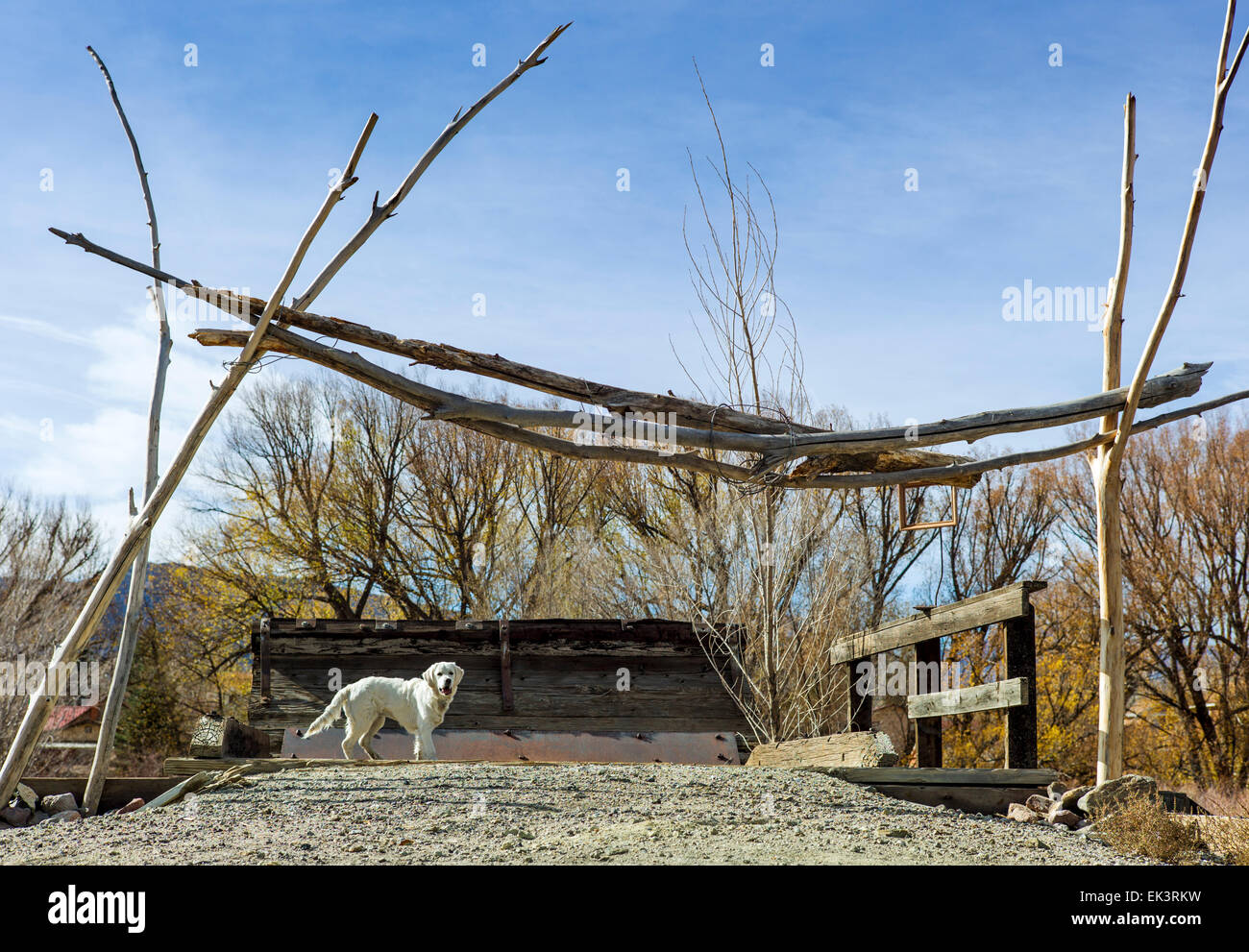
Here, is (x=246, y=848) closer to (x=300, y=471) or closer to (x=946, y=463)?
(x=946, y=463)

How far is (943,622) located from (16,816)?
5.97m

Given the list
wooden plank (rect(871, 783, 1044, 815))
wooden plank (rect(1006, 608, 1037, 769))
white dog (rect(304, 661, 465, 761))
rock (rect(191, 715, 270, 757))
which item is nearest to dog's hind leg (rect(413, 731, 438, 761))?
white dog (rect(304, 661, 465, 761))

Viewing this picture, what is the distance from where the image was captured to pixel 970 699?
6465mm

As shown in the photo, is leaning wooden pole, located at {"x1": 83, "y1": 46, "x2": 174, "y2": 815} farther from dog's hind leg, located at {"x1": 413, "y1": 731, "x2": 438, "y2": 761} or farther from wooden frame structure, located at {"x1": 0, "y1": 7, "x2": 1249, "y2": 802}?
dog's hind leg, located at {"x1": 413, "y1": 731, "x2": 438, "y2": 761}

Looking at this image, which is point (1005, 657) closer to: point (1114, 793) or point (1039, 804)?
point (1039, 804)

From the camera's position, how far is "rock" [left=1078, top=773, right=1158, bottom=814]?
5.36m

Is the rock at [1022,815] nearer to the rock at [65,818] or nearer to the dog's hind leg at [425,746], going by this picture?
the dog's hind leg at [425,746]

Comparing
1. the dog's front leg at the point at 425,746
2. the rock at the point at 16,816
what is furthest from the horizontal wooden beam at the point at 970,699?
the rock at the point at 16,816

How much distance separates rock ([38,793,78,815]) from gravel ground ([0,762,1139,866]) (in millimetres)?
594

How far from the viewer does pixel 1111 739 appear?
6578 millimetres

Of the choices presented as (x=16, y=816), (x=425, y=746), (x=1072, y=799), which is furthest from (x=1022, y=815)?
(x=16, y=816)

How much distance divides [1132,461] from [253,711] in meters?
20.1

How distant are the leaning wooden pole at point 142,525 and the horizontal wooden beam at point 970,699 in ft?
14.6
